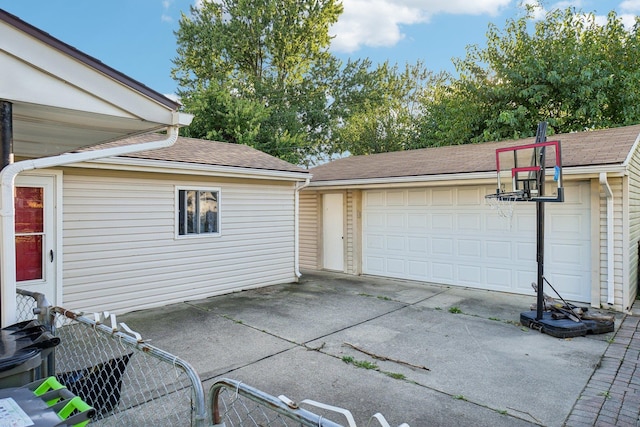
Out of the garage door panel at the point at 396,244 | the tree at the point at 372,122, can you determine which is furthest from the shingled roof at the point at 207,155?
the tree at the point at 372,122

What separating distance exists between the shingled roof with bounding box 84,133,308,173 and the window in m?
0.60

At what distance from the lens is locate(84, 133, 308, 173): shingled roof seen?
257 inches

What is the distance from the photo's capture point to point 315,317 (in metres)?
6.01

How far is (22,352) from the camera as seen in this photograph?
5.84 ft

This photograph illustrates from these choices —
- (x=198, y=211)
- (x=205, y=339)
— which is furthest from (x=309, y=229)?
(x=205, y=339)

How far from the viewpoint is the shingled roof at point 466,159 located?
662 cm

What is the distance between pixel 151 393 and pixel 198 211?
415 centimetres

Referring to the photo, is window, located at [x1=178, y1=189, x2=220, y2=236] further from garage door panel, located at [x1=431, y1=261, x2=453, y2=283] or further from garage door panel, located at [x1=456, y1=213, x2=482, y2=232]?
garage door panel, located at [x1=456, y1=213, x2=482, y2=232]

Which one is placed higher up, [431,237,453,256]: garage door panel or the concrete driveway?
[431,237,453,256]: garage door panel

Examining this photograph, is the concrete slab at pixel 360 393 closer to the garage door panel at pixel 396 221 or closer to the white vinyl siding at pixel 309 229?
the garage door panel at pixel 396 221

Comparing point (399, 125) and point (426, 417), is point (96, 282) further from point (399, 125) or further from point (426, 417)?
point (399, 125)

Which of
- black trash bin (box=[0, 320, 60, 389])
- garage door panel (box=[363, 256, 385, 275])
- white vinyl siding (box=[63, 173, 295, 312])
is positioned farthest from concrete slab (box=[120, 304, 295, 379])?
garage door panel (box=[363, 256, 385, 275])

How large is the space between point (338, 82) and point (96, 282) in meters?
18.1

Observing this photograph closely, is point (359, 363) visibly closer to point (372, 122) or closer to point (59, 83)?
point (59, 83)
